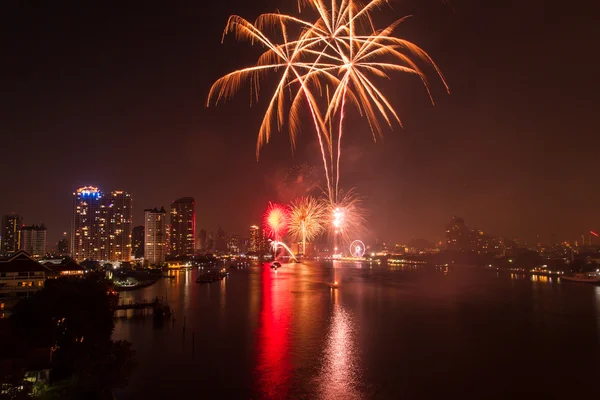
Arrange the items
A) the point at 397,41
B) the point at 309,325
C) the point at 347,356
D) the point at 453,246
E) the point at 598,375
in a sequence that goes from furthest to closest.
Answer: the point at 453,246
the point at 309,325
the point at 347,356
the point at 598,375
the point at 397,41

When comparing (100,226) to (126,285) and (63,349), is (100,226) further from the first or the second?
(63,349)

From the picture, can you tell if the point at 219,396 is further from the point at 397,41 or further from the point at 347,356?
the point at 397,41

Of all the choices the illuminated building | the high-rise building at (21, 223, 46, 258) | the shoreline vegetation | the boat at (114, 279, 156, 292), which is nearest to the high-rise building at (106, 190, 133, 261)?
the illuminated building

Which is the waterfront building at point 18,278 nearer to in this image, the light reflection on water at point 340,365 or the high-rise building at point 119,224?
the light reflection on water at point 340,365

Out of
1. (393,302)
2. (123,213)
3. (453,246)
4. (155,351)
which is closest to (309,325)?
(155,351)

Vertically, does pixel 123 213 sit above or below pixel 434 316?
above

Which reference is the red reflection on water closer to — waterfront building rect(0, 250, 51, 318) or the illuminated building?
waterfront building rect(0, 250, 51, 318)

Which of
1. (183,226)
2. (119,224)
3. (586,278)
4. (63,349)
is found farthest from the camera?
(183,226)

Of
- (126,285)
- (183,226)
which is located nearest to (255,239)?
(183,226)
